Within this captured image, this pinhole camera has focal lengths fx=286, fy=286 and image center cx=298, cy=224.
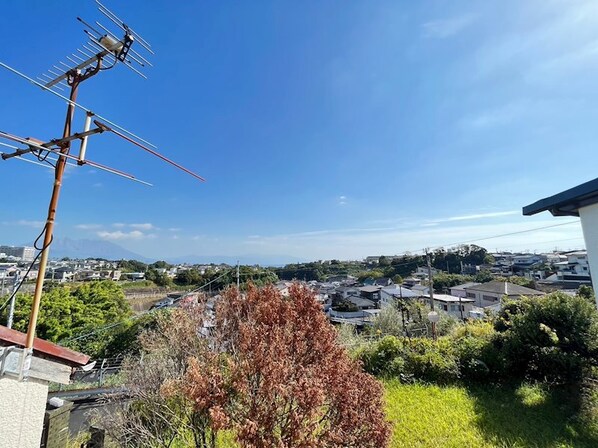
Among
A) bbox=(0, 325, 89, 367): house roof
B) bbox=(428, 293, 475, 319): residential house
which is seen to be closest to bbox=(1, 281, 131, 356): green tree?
bbox=(0, 325, 89, 367): house roof

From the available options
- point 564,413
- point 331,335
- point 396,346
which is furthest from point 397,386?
point 331,335

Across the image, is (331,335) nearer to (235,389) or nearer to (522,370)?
(235,389)

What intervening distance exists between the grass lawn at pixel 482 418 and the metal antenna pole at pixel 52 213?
Answer: 17.2ft

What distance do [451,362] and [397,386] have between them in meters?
1.82

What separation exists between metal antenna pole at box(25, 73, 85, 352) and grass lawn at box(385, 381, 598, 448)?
525cm

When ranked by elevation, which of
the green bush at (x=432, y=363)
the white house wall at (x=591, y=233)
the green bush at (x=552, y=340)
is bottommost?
the green bush at (x=432, y=363)

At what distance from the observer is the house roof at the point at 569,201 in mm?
3627

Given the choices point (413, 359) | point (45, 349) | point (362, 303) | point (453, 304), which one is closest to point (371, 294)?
point (362, 303)

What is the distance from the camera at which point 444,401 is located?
705 cm

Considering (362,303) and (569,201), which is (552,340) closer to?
(569,201)

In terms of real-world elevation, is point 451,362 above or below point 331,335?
below

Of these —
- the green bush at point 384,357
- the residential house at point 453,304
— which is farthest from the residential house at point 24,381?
the residential house at point 453,304

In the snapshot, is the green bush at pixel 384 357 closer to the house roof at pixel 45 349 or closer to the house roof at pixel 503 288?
the house roof at pixel 45 349

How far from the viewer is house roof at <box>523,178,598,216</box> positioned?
363 cm
